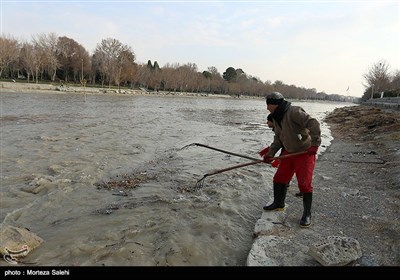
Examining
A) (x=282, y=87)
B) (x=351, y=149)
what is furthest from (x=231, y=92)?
(x=351, y=149)

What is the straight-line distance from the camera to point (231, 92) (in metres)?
126

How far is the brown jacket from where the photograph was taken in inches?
171

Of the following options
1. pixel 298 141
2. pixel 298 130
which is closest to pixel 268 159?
pixel 298 141

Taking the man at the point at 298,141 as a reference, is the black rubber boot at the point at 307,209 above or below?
below

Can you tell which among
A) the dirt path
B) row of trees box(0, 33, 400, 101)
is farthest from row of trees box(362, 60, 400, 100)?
the dirt path

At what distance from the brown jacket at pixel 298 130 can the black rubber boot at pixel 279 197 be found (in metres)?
0.71

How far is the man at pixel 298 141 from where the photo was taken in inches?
173

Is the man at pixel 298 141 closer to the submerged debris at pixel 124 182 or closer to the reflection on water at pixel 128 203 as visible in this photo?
the reflection on water at pixel 128 203

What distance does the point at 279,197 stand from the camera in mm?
5141

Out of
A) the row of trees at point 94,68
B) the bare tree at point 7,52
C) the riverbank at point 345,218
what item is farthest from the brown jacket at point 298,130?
the bare tree at point 7,52

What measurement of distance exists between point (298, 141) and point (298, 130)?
17 cm

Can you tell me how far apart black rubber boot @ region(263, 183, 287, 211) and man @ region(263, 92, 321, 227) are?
0.10m
